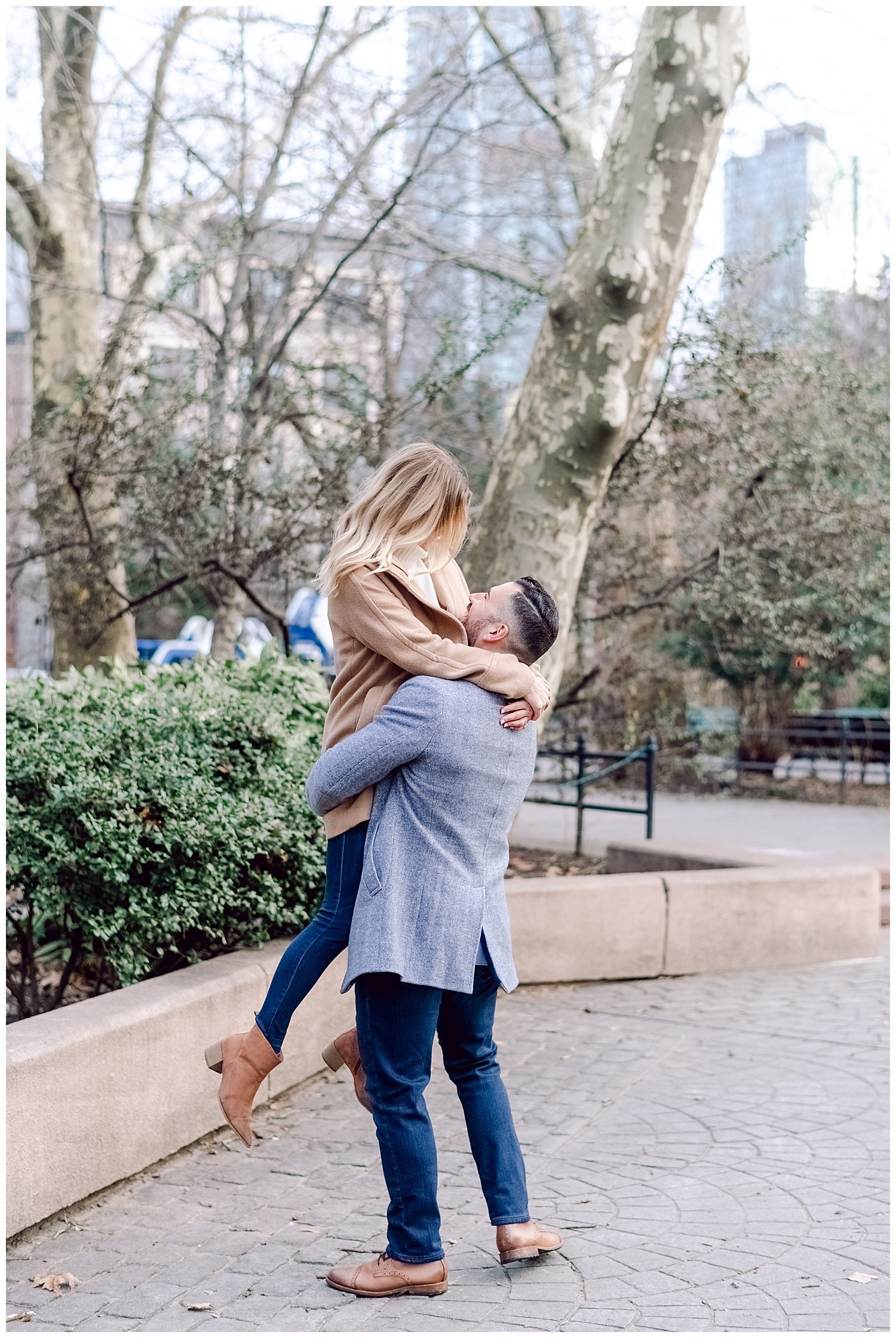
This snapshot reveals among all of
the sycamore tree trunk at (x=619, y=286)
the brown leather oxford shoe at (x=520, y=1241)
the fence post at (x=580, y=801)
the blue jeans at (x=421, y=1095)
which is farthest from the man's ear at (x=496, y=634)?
the fence post at (x=580, y=801)

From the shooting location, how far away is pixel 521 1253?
317 centimetres

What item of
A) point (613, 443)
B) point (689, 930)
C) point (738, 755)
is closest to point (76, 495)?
point (613, 443)

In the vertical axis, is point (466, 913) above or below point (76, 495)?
below

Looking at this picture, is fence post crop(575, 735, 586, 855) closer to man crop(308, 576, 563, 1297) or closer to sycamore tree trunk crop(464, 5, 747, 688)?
sycamore tree trunk crop(464, 5, 747, 688)

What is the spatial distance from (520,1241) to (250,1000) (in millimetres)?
1501

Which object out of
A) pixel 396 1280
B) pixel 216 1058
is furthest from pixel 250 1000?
pixel 396 1280

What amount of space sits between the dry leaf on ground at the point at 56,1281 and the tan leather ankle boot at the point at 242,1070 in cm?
55

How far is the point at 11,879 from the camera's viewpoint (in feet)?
14.2

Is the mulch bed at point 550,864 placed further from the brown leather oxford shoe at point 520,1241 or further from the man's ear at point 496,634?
the man's ear at point 496,634

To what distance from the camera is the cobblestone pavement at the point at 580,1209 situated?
3016mm

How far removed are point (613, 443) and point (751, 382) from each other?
1.53 m

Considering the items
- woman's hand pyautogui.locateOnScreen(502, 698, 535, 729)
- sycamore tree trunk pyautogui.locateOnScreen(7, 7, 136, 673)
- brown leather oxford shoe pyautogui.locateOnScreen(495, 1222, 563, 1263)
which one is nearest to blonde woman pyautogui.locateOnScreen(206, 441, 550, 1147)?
woman's hand pyautogui.locateOnScreen(502, 698, 535, 729)

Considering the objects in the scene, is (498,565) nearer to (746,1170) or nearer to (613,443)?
(613,443)

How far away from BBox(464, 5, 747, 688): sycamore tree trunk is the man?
12.1ft
